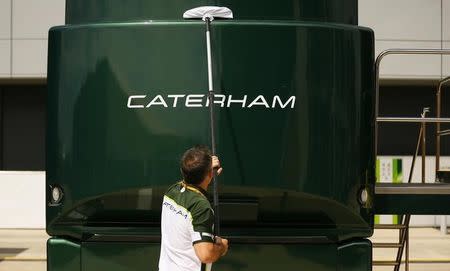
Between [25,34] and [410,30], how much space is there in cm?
877

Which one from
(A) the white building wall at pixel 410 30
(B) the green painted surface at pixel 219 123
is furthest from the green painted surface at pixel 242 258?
(A) the white building wall at pixel 410 30

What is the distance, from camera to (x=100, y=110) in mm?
5117

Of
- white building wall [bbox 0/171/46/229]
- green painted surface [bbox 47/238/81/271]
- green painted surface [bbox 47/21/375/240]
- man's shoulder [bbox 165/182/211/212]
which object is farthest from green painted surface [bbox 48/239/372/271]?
white building wall [bbox 0/171/46/229]

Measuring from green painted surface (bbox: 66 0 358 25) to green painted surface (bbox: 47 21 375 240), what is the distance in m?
0.12

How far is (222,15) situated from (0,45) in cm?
1407

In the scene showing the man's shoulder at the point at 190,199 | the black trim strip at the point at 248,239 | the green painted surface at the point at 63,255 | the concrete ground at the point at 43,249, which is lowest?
the concrete ground at the point at 43,249

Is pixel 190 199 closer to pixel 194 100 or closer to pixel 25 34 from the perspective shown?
pixel 194 100

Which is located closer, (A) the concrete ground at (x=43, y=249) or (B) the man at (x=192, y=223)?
(B) the man at (x=192, y=223)

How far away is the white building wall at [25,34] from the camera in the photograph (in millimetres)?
18203

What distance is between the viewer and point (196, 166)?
4.17 m

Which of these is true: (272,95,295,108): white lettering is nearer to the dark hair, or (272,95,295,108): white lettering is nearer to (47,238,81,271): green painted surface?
the dark hair

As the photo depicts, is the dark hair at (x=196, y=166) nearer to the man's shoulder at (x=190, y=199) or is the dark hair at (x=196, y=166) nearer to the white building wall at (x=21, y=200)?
the man's shoulder at (x=190, y=199)

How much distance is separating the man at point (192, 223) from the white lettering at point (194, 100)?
0.80 m

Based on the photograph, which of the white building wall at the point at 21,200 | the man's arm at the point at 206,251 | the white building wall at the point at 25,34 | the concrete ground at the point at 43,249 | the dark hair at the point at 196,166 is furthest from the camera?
the white building wall at the point at 25,34
